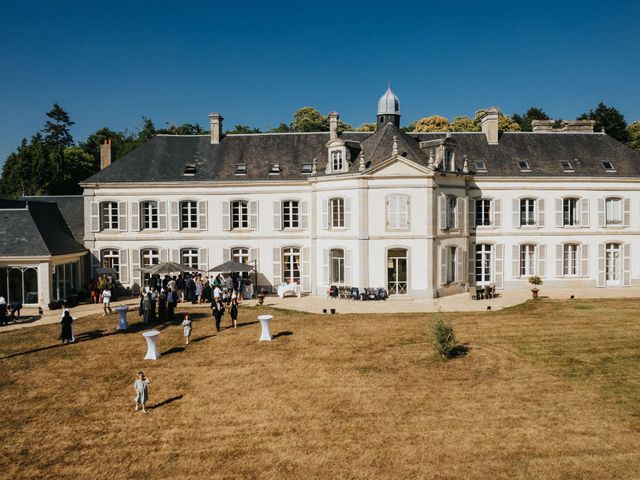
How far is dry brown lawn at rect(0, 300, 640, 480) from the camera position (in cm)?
980

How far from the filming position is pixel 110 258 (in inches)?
1089

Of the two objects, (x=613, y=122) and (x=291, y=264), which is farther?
(x=613, y=122)

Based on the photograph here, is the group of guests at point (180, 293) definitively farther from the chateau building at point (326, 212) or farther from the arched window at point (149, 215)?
the arched window at point (149, 215)

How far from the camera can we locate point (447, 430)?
35.9 feet

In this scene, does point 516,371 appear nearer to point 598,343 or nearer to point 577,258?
point 598,343

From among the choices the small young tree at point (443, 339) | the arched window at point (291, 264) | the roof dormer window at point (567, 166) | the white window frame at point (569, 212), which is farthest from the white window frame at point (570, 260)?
the small young tree at point (443, 339)

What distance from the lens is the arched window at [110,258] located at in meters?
27.6

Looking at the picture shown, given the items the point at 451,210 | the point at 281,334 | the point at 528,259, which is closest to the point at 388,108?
the point at 451,210

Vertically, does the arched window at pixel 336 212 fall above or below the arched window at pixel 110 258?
above

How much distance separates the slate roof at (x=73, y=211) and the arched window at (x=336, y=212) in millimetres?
14046

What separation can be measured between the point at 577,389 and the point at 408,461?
5.74 meters

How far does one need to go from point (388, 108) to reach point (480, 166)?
6.11m

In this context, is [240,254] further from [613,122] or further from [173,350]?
[613,122]

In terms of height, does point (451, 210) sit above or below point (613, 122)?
below
